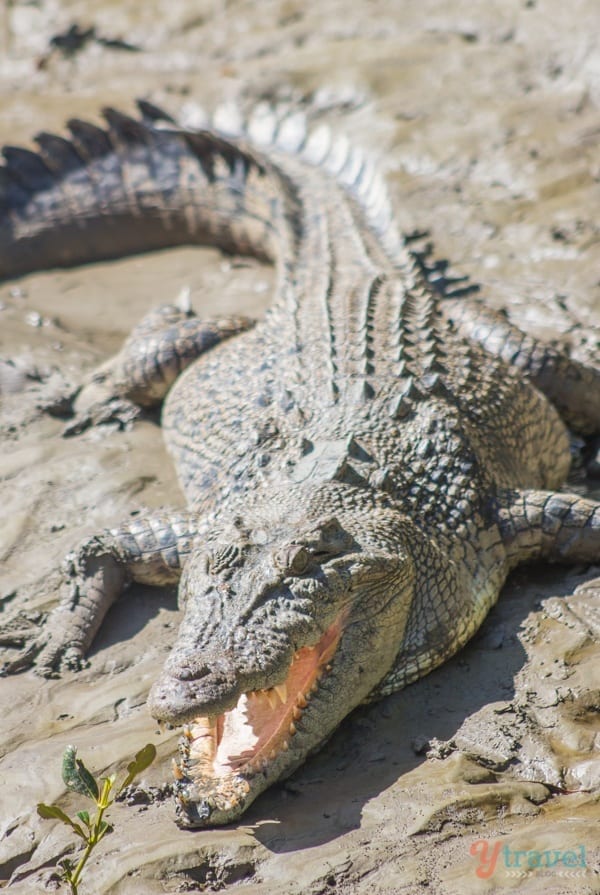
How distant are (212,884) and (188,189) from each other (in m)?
5.81

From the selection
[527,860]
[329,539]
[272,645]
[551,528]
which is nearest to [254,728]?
[272,645]

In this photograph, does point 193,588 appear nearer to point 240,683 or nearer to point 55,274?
point 240,683

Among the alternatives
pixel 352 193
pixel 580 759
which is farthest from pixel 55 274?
pixel 580 759

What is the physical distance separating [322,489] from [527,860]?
61.3 inches

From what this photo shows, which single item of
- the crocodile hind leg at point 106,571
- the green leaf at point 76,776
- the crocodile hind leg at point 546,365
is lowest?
the crocodile hind leg at point 106,571

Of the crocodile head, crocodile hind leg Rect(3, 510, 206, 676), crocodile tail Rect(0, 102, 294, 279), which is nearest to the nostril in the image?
the crocodile head

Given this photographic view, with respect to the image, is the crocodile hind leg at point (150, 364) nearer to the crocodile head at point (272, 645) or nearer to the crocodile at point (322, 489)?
the crocodile at point (322, 489)

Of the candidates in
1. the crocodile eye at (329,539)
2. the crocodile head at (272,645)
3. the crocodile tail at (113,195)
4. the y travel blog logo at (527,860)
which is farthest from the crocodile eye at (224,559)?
the crocodile tail at (113,195)

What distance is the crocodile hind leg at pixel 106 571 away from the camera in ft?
13.7

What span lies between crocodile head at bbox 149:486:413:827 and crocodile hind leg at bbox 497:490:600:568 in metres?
0.75

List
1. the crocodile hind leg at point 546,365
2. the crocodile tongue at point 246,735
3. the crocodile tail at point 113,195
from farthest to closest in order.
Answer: the crocodile tail at point 113,195 → the crocodile hind leg at point 546,365 → the crocodile tongue at point 246,735

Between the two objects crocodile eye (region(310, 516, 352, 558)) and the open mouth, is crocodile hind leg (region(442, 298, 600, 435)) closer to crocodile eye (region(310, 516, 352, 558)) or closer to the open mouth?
crocodile eye (region(310, 516, 352, 558))

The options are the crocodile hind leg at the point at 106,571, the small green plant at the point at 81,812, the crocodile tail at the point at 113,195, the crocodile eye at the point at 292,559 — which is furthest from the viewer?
the crocodile tail at the point at 113,195

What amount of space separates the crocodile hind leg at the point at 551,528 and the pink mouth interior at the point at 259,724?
3.87ft
